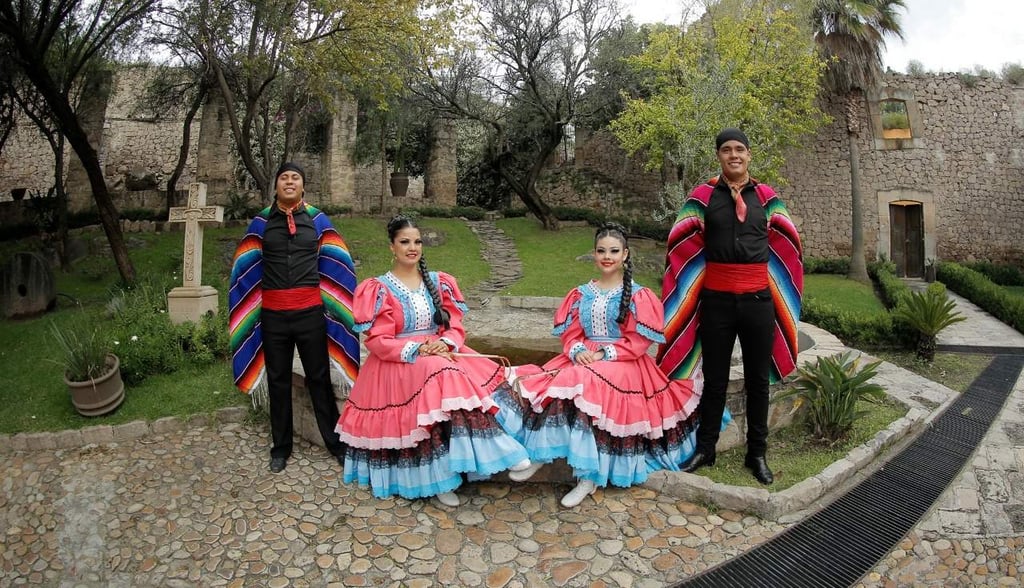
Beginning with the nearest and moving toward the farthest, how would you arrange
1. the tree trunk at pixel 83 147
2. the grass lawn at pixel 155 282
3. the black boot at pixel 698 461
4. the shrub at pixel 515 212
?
the black boot at pixel 698 461, the grass lawn at pixel 155 282, the tree trunk at pixel 83 147, the shrub at pixel 515 212

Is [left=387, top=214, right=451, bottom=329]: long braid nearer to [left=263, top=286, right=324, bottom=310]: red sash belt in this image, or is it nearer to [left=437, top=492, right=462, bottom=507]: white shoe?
[left=263, top=286, right=324, bottom=310]: red sash belt

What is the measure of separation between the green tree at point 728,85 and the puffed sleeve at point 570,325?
26.5 feet

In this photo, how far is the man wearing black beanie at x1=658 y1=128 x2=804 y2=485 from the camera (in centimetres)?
352

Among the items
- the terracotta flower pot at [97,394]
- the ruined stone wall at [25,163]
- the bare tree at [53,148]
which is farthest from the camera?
the ruined stone wall at [25,163]

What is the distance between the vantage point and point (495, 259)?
14508 millimetres

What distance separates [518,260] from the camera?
14.5 meters

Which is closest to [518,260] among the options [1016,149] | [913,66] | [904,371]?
[904,371]

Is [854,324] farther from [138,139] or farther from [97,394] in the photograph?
[138,139]

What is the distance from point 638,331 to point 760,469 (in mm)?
1176

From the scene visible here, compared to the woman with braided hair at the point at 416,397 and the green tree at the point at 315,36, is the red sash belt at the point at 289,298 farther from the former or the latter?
the green tree at the point at 315,36

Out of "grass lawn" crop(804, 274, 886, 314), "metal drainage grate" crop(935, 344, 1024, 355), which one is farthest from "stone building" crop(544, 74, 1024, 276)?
"metal drainage grate" crop(935, 344, 1024, 355)

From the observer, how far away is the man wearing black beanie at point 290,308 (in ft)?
12.7

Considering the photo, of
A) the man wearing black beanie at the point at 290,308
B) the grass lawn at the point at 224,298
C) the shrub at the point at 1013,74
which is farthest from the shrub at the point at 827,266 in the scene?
the man wearing black beanie at the point at 290,308

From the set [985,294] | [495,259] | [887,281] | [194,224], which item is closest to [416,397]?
[194,224]
